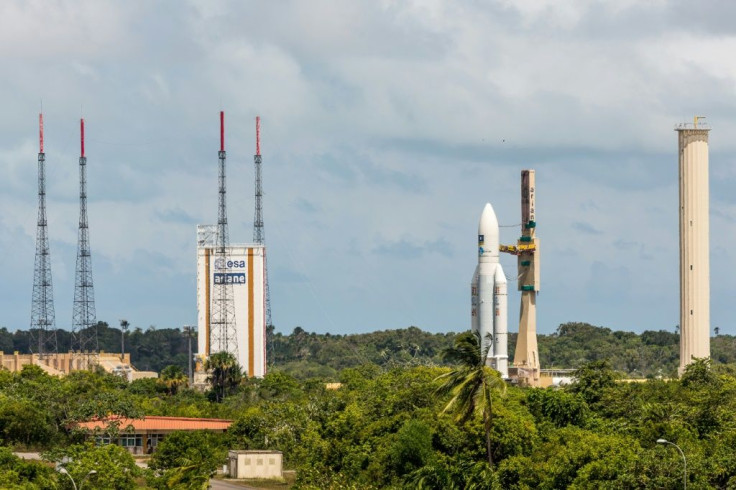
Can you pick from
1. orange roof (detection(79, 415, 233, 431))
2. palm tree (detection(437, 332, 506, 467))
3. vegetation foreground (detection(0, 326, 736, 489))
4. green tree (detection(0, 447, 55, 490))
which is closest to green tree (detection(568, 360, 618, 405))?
vegetation foreground (detection(0, 326, 736, 489))

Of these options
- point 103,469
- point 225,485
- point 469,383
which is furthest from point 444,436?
point 225,485

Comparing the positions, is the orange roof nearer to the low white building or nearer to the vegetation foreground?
the vegetation foreground

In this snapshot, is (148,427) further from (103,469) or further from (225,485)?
(103,469)

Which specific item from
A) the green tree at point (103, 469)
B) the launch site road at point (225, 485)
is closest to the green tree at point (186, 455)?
the launch site road at point (225, 485)

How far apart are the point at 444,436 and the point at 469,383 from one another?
1178 centimetres

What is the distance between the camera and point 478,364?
101m

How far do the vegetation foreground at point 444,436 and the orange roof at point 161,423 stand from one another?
45.9 inches

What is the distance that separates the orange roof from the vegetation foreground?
45.9 inches

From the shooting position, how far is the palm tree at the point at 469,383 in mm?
100188

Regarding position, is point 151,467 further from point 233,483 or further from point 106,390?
point 106,390

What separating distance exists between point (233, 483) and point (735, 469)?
5255 cm

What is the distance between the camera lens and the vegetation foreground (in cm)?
9825

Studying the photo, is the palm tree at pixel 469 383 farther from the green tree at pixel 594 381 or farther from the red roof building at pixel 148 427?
the red roof building at pixel 148 427

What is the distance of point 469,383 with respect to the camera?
3959 inches
